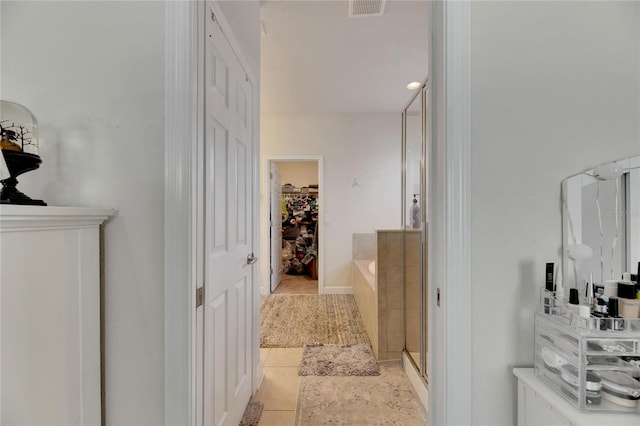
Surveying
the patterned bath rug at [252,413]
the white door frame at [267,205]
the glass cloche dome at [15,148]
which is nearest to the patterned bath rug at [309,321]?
the white door frame at [267,205]

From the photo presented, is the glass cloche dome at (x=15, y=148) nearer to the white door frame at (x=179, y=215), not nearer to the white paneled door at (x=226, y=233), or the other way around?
the white door frame at (x=179, y=215)

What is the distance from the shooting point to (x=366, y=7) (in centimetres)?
217

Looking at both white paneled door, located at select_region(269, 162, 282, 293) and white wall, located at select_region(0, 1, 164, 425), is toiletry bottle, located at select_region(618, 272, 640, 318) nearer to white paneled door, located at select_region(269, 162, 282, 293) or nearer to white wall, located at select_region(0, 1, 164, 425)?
white wall, located at select_region(0, 1, 164, 425)

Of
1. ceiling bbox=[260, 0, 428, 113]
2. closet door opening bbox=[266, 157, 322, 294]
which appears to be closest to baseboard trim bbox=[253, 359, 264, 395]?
ceiling bbox=[260, 0, 428, 113]

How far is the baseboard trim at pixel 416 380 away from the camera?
1.89m

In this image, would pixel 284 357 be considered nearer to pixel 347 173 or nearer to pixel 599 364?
pixel 599 364

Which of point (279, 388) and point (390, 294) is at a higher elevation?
point (390, 294)

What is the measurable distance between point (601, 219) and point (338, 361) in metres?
2.02

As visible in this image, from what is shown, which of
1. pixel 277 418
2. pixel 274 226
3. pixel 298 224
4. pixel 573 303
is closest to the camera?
pixel 573 303

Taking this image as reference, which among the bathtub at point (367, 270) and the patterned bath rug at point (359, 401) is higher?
the bathtub at point (367, 270)

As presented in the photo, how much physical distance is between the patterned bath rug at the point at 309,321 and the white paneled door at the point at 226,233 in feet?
3.38

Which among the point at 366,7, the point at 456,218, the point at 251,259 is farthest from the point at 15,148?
the point at 366,7

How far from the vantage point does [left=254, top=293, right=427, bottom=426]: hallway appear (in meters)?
1.78

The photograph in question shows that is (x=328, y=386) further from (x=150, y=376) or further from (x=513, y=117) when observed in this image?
(x=513, y=117)
